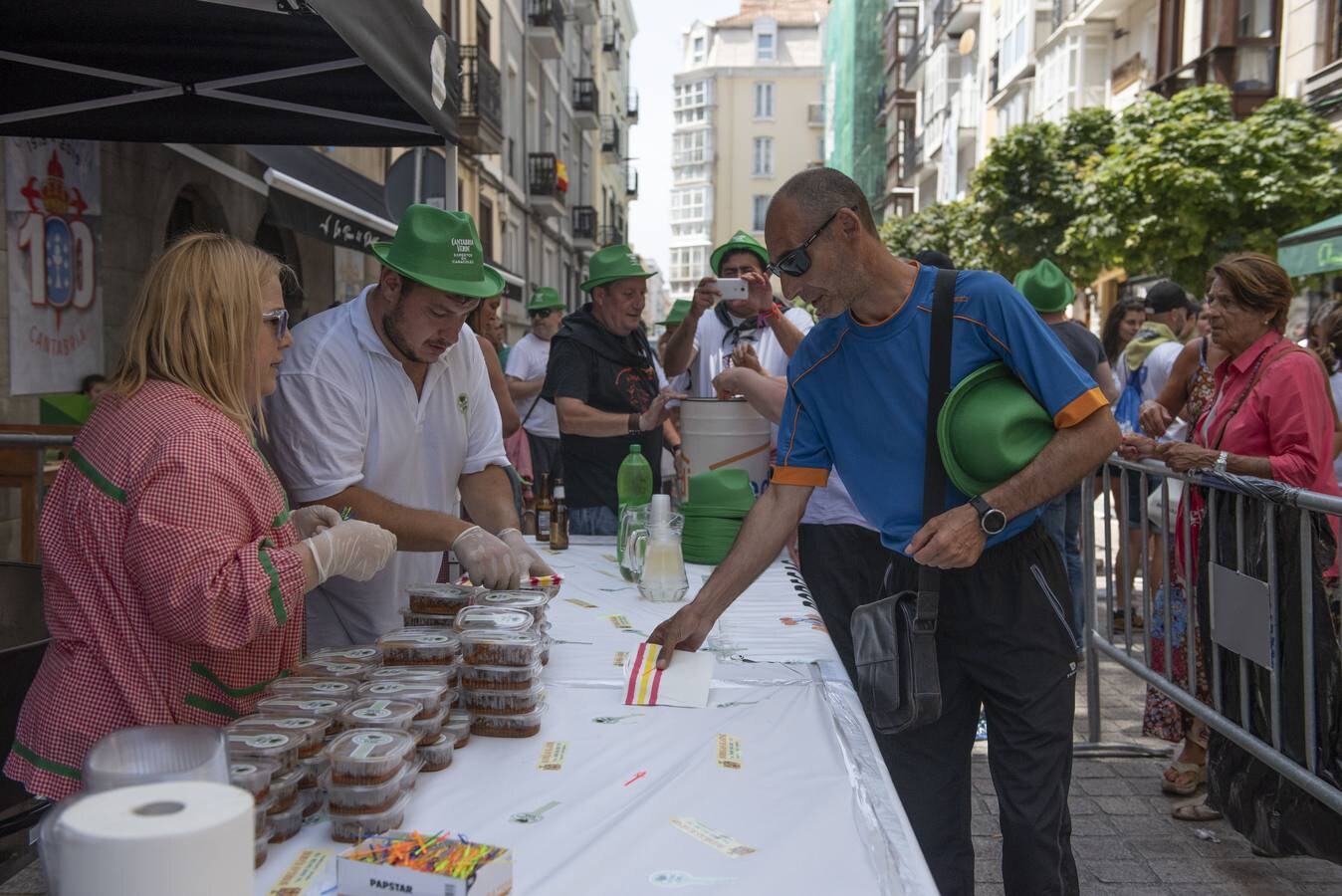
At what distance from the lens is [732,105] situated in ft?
274

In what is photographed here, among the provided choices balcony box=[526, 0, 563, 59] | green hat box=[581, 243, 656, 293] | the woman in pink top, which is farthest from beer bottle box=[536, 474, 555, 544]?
balcony box=[526, 0, 563, 59]

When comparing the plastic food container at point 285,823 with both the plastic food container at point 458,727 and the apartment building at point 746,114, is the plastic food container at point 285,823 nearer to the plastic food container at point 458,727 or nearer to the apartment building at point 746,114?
the plastic food container at point 458,727

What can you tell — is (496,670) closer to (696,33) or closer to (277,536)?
(277,536)

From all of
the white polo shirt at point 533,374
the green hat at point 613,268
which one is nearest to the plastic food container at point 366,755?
the green hat at point 613,268

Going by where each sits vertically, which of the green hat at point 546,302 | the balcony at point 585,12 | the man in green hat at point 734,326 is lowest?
the man in green hat at point 734,326

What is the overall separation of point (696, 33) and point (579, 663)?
96.3 meters

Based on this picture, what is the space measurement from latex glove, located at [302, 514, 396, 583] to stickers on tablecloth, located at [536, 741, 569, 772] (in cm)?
53

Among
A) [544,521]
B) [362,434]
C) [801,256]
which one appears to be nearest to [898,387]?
[801,256]

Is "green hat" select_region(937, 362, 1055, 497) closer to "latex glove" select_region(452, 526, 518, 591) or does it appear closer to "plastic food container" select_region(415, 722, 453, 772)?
"latex glove" select_region(452, 526, 518, 591)

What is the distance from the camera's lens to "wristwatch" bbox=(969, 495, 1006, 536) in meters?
2.46

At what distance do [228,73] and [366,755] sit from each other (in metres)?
3.36

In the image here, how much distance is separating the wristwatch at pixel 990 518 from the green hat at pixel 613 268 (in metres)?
2.64

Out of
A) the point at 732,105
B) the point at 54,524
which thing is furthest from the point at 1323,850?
the point at 732,105

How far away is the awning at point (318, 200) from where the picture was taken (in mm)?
7227
